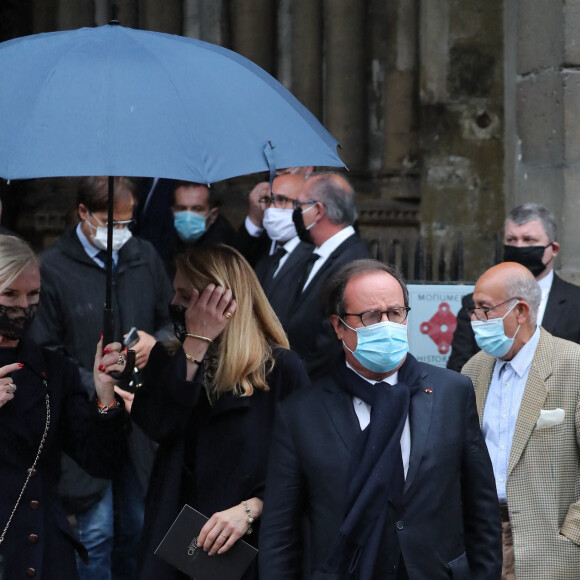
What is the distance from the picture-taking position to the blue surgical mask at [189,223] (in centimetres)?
697

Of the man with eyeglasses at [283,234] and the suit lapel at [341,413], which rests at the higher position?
the man with eyeglasses at [283,234]

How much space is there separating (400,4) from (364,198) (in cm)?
151

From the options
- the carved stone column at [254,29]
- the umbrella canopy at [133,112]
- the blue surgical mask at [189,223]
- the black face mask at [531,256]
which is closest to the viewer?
the umbrella canopy at [133,112]

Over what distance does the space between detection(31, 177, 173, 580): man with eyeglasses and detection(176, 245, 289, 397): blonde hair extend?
1.21 meters

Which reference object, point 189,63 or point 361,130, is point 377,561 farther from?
point 361,130

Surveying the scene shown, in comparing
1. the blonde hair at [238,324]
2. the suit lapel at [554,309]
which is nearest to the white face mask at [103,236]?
the blonde hair at [238,324]

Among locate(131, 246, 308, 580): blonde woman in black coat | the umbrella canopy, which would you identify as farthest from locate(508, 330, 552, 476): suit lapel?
the umbrella canopy

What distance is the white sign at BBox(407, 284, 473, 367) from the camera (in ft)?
20.9

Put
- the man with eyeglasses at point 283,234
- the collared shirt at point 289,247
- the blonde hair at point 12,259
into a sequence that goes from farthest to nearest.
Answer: the collared shirt at point 289,247, the man with eyeglasses at point 283,234, the blonde hair at point 12,259

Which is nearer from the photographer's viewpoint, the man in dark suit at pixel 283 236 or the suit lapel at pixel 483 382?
the suit lapel at pixel 483 382

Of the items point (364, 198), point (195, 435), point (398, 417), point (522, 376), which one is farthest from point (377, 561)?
→ point (364, 198)

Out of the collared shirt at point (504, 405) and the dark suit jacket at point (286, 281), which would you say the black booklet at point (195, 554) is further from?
the dark suit jacket at point (286, 281)

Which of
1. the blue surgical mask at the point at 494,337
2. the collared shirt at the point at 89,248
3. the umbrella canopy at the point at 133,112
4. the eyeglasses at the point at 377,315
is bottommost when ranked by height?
the blue surgical mask at the point at 494,337

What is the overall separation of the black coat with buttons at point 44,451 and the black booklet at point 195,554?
30 cm
